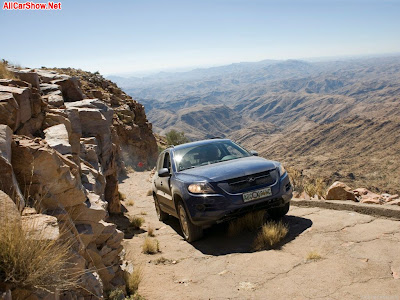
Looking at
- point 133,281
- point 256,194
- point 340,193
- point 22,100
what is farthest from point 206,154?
point 340,193

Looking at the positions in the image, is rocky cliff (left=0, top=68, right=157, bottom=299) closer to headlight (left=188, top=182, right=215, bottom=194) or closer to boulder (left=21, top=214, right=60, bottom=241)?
boulder (left=21, top=214, right=60, bottom=241)

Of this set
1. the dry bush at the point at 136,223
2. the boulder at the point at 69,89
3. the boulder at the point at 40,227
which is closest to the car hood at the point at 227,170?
the dry bush at the point at 136,223

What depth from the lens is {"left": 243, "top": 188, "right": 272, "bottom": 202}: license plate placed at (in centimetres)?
559

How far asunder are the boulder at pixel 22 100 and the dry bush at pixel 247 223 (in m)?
3.81

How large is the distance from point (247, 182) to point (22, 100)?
149 inches

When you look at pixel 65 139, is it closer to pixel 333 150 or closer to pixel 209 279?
pixel 209 279

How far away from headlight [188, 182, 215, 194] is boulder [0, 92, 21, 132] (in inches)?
110

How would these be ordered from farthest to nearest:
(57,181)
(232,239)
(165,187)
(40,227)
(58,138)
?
1. (165,187)
2. (232,239)
3. (58,138)
4. (57,181)
5. (40,227)

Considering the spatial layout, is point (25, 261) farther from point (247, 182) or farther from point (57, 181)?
point (247, 182)

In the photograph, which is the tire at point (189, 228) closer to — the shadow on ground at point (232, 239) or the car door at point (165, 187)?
the shadow on ground at point (232, 239)

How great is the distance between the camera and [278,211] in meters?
6.62

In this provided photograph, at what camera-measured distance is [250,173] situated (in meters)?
5.78

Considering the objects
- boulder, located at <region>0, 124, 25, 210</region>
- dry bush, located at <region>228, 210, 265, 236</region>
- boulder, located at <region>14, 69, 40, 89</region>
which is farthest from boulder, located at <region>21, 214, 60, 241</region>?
boulder, located at <region>14, 69, 40, 89</region>

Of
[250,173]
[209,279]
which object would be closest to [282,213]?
[250,173]
